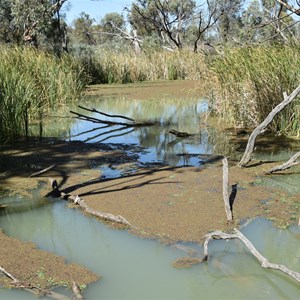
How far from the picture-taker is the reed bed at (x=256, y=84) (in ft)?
22.6

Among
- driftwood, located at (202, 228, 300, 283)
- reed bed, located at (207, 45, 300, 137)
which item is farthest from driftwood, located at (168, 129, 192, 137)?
driftwood, located at (202, 228, 300, 283)

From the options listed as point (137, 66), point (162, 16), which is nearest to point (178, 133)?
point (137, 66)

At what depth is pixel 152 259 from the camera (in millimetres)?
3148

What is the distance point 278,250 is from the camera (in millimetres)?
3285

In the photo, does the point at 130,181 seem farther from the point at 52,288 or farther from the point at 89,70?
the point at 89,70

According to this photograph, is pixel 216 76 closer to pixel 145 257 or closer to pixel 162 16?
pixel 145 257

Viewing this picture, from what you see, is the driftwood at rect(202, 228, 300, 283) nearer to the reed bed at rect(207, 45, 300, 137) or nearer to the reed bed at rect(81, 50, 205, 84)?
the reed bed at rect(207, 45, 300, 137)

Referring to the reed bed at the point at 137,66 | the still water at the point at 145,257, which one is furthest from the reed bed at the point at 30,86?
the reed bed at the point at 137,66

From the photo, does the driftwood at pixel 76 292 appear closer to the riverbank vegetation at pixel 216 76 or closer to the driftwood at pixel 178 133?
the riverbank vegetation at pixel 216 76

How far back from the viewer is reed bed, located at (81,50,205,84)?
16.8m

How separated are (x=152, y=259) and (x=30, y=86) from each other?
A: 5150 millimetres

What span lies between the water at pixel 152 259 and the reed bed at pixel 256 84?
11.7 feet

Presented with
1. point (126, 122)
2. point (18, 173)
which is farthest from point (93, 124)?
point (18, 173)

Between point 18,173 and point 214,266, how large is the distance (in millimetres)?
3018
